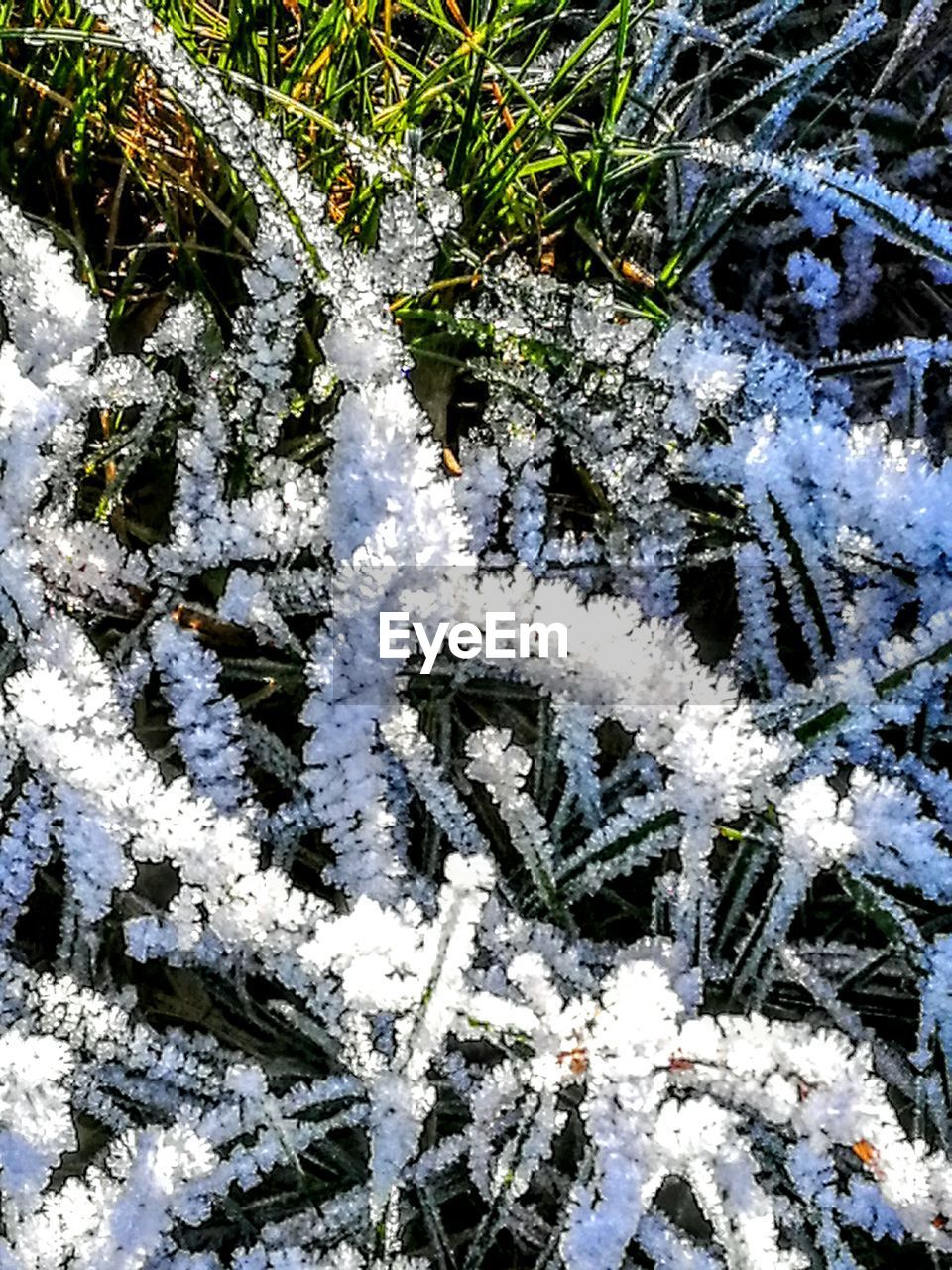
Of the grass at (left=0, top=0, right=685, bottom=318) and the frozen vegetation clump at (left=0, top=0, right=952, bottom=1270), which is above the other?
the grass at (left=0, top=0, right=685, bottom=318)

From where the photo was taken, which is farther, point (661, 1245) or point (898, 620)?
point (898, 620)

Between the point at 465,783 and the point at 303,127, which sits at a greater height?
the point at 303,127

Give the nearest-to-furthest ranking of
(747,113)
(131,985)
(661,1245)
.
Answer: (661,1245) → (131,985) → (747,113)

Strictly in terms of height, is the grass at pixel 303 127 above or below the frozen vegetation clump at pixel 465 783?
above

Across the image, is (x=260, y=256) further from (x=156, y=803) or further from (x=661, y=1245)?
(x=661, y=1245)

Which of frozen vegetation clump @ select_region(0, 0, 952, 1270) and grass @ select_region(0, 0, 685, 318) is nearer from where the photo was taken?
frozen vegetation clump @ select_region(0, 0, 952, 1270)

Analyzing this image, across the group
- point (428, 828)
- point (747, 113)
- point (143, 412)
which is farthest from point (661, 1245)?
point (747, 113)

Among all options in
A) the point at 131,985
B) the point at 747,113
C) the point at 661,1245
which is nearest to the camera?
the point at 661,1245

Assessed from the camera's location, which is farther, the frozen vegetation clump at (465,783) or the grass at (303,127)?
the grass at (303,127)
